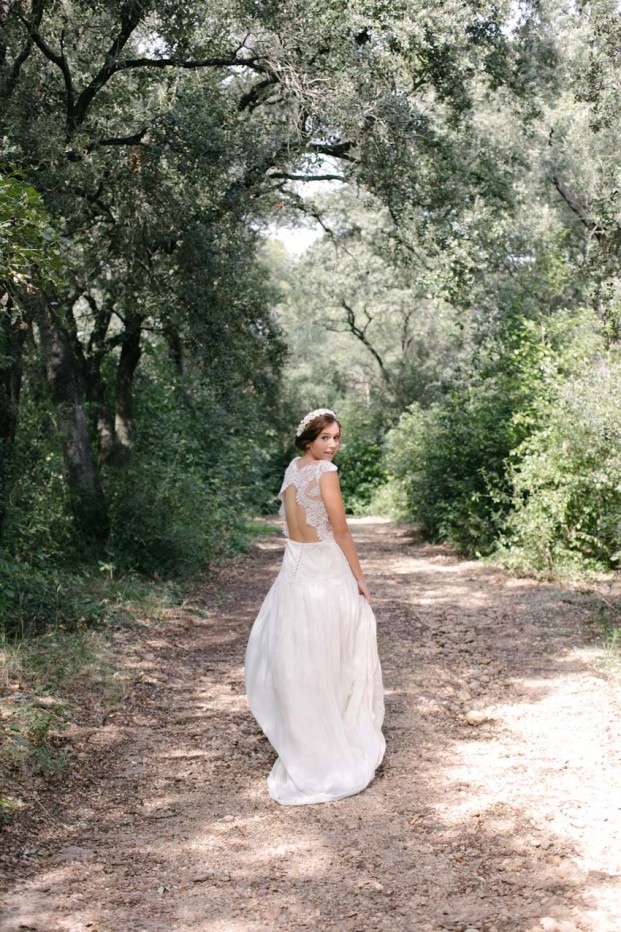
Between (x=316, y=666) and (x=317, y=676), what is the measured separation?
6 centimetres

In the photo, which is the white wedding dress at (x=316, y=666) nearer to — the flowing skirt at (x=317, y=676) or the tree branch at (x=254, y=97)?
the flowing skirt at (x=317, y=676)

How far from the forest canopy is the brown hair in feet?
5.90

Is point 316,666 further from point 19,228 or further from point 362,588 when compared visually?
point 19,228

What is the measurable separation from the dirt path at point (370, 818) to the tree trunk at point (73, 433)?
3682 millimetres

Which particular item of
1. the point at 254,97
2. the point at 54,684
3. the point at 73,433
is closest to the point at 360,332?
the point at 254,97

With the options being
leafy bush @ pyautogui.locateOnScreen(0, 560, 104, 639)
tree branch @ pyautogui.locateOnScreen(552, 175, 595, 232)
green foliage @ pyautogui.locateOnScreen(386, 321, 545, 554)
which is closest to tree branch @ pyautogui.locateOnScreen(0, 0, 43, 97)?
leafy bush @ pyautogui.locateOnScreen(0, 560, 104, 639)

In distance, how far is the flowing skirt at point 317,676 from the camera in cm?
491

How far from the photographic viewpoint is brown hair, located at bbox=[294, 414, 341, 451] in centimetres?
519

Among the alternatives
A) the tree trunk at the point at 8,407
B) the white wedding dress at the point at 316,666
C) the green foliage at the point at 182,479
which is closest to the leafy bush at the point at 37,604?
the tree trunk at the point at 8,407

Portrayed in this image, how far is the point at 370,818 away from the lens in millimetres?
4398

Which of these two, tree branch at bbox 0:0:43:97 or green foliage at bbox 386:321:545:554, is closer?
tree branch at bbox 0:0:43:97

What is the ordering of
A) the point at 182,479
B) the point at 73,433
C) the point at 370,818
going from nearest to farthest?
the point at 370,818, the point at 73,433, the point at 182,479

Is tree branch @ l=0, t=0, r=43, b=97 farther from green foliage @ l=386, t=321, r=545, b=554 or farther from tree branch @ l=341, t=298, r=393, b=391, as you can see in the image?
tree branch @ l=341, t=298, r=393, b=391

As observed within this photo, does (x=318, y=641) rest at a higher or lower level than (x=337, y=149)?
lower
